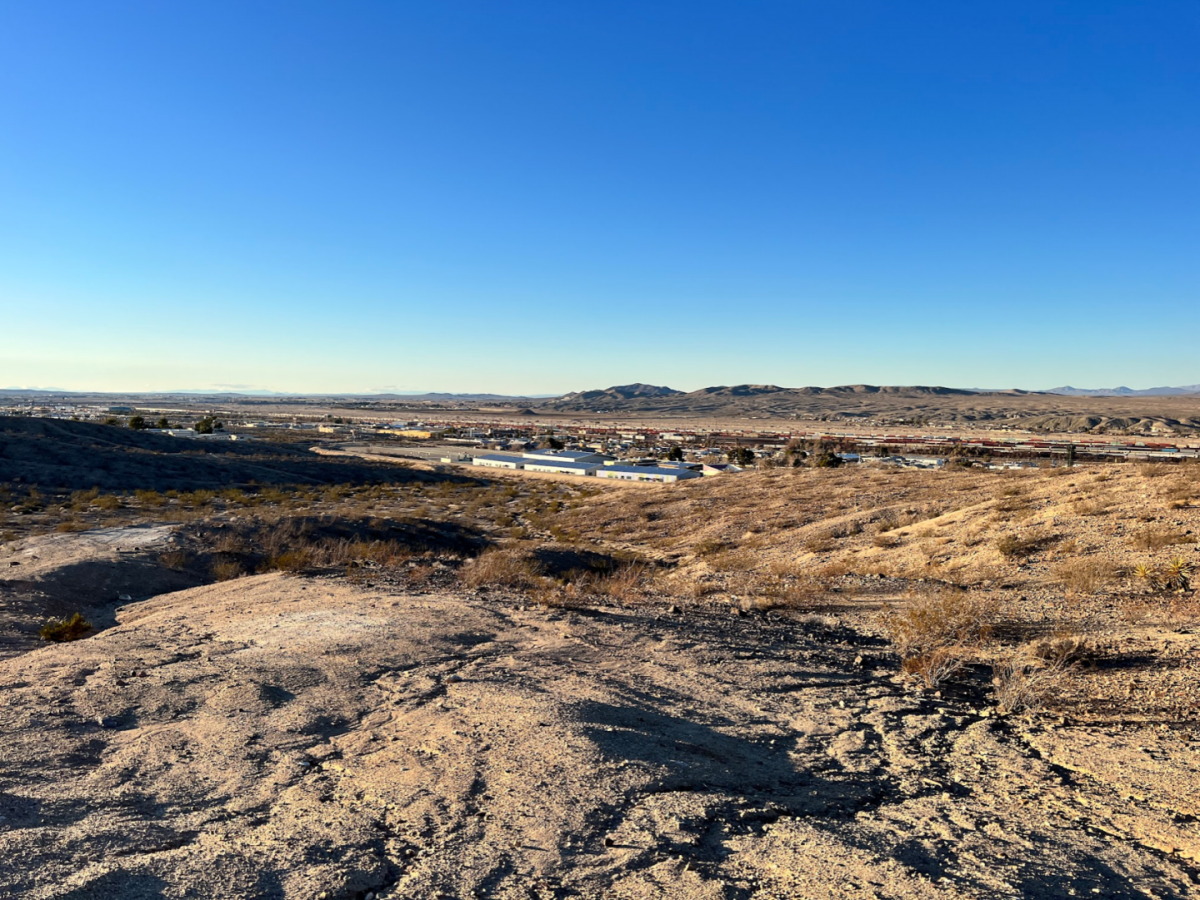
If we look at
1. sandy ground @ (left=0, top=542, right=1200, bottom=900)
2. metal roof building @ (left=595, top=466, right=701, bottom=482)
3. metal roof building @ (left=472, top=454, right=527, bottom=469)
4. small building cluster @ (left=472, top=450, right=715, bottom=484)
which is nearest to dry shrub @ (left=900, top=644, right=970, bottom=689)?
sandy ground @ (left=0, top=542, right=1200, bottom=900)

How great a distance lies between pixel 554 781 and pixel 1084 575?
10.4 metres

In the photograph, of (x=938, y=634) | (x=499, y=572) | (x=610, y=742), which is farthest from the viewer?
(x=499, y=572)

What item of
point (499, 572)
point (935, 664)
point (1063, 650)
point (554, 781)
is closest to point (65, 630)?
point (499, 572)

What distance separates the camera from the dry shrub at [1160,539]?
40.6ft

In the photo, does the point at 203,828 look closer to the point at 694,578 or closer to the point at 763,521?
the point at 694,578

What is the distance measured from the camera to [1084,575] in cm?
1138

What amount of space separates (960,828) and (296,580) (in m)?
13.7

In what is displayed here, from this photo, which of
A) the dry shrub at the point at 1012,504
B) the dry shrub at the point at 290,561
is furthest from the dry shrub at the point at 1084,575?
the dry shrub at the point at 290,561

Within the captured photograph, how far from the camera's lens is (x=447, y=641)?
9.95 metres

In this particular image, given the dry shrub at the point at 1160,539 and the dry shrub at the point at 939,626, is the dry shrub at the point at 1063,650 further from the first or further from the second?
the dry shrub at the point at 1160,539

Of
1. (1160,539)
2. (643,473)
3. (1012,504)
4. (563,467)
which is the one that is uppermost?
(1160,539)

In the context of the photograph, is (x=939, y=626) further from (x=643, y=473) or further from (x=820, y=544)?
(x=643, y=473)

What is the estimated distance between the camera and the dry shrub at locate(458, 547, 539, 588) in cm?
1508

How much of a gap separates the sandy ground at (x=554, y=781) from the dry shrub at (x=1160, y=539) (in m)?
7.00
